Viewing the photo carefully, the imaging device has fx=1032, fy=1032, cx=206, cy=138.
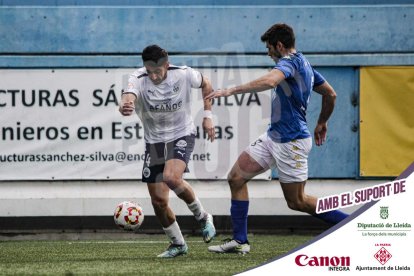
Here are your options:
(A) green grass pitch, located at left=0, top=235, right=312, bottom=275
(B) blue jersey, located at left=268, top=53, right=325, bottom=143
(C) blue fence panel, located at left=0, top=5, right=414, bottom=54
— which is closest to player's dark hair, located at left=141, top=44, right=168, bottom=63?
(B) blue jersey, located at left=268, top=53, right=325, bottom=143

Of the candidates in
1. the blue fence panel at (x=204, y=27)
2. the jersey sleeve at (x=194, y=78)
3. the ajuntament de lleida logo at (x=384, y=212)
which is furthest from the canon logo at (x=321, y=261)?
the blue fence panel at (x=204, y=27)

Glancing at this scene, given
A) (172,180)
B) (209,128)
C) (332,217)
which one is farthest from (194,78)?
(332,217)

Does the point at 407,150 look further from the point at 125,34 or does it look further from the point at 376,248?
the point at 376,248

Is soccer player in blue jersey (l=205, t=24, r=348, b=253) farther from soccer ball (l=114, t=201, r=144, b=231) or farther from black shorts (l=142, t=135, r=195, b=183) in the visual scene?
soccer ball (l=114, t=201, r=144, b=231)

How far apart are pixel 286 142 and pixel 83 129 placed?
6.31m

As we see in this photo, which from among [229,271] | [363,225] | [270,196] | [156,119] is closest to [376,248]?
[363,225]

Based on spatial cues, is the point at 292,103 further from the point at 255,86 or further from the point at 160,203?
the point at 160,203

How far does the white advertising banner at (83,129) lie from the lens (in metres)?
15.5

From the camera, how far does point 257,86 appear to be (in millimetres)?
8852

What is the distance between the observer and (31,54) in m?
15.6

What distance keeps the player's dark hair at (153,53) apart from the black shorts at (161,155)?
0.88m

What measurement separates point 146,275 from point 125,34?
8092mm

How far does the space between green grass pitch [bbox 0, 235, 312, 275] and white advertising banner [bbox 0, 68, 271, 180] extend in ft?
6.26

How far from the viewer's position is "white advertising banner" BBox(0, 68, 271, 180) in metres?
15.5
